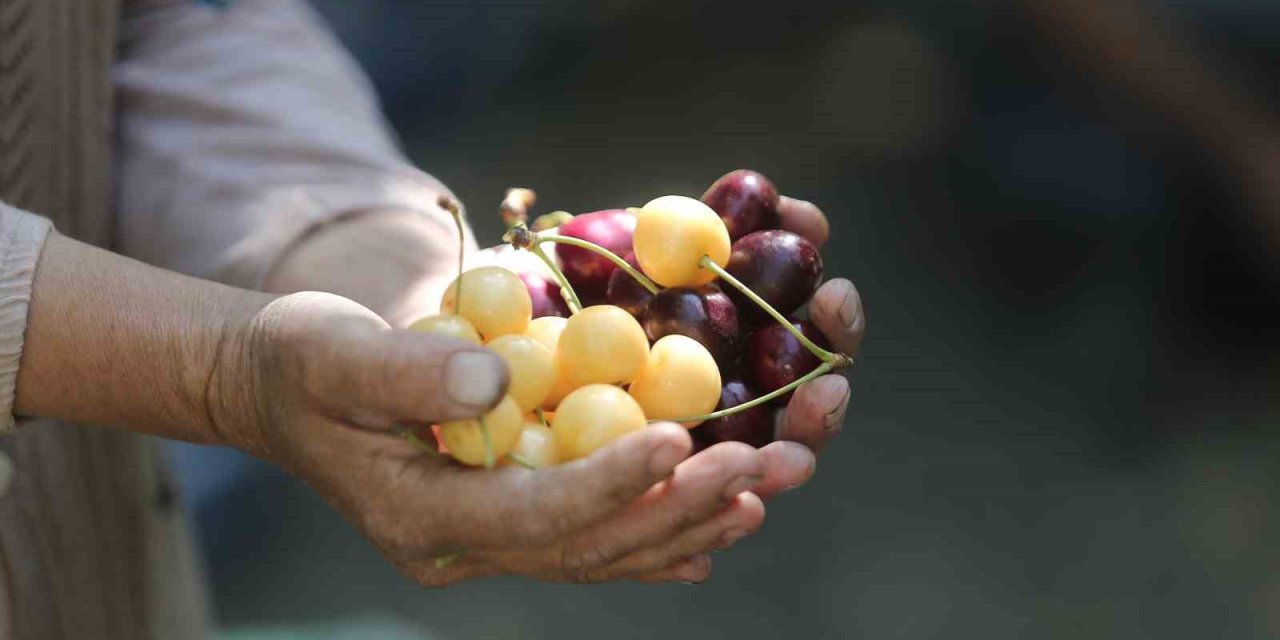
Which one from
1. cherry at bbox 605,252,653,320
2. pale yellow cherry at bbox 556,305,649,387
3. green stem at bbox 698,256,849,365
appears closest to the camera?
pale yellow cherry at bbox 556,305,649,387

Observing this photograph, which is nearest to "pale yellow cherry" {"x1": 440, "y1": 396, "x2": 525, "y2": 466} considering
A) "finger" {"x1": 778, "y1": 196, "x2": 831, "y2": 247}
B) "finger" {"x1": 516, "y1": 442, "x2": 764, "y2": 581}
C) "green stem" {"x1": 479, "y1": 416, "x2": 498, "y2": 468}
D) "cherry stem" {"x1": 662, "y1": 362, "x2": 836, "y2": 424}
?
"green stem" {"x1": 479, "y1": 416, "x2": 498, "y2": 468}

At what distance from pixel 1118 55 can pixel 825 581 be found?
6.79 feet

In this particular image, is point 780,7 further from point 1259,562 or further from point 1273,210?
point 1259,562

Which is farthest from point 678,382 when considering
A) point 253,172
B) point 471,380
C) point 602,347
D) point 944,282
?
point 944,282

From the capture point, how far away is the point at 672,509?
115 cm

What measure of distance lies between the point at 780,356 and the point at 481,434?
1.42ft

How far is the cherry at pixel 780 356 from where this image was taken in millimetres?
1437

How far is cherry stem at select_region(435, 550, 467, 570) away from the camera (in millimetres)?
1194

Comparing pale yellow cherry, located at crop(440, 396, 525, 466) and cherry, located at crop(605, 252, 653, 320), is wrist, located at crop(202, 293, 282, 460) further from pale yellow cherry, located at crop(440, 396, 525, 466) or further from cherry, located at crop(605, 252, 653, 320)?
cherry, located at crop(605, 252, 653, 320)

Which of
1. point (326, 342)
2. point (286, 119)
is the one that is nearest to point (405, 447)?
point (326, 342)

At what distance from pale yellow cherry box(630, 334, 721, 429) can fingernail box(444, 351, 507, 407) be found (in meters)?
0.27

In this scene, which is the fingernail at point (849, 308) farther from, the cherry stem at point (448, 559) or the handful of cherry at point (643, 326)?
the cherry stem at point (448, 559)

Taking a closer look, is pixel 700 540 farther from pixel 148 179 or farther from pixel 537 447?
pixel 148 179

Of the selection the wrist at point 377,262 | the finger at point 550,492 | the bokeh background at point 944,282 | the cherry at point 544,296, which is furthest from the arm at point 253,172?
the bokeh background at point 944,282
